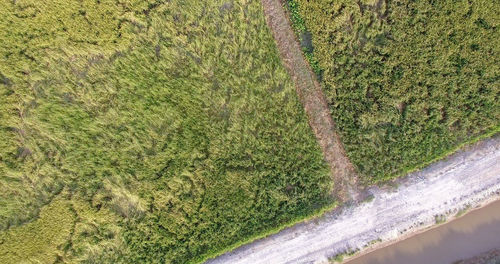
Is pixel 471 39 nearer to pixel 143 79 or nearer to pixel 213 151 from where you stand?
pixel 213 151

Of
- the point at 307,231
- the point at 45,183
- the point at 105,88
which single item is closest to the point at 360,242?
the point at 307,231

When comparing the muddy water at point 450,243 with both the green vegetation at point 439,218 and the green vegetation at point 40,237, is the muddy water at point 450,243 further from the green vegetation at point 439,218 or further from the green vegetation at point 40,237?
the green vegetation at point 40,237

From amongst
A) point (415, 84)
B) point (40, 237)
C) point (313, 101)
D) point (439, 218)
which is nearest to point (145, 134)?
point (40, 237)

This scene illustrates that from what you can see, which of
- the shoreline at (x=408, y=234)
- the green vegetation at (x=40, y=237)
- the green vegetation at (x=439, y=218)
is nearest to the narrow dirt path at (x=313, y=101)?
the shoreline at (x=408, y=234)

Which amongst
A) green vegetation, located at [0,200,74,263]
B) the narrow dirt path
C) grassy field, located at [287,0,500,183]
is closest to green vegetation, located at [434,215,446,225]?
grassy field, located at [287,0,500,183]

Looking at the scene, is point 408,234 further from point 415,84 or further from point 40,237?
point 40,237

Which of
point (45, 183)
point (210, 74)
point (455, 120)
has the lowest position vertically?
point (455, 120)
